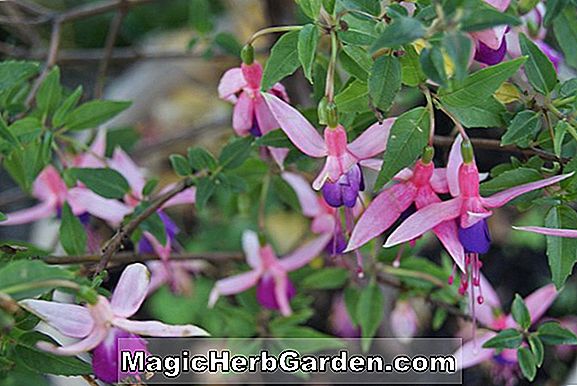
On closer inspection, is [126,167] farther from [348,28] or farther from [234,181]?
[348,28]

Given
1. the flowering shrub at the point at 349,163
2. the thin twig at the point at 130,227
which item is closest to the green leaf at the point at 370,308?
the flowering shrub at the point at 349,163

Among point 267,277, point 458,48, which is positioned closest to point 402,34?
point 458,48

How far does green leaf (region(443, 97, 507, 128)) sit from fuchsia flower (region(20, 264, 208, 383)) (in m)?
0.24

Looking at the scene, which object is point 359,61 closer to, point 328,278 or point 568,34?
point 568,34

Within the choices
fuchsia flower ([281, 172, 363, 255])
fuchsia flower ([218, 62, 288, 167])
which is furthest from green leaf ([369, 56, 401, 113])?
fuchsia flower ([281, 172, 363, 255])

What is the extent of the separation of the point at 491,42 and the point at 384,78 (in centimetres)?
9

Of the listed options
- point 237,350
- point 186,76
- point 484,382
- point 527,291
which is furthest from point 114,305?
point 186,76

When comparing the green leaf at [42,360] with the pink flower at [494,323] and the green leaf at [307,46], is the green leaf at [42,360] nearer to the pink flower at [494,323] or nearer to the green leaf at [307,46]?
the green leaf at [307,46]

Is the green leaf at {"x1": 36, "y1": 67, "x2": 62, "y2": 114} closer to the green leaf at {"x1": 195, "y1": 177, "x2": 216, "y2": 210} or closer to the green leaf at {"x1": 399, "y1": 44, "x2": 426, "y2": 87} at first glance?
the green leaf at {"x1": 195, "y1": 177, "x2": 216, "y2": 210}

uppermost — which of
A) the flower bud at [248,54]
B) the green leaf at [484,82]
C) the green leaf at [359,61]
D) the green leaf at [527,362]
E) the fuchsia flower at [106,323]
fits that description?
the flower bud at [248,54]

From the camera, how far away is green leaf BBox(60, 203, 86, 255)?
2.51 ft

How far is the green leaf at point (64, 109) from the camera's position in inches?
29.5

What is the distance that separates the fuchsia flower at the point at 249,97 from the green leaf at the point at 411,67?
109mm

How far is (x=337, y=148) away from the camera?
23.4 inches
